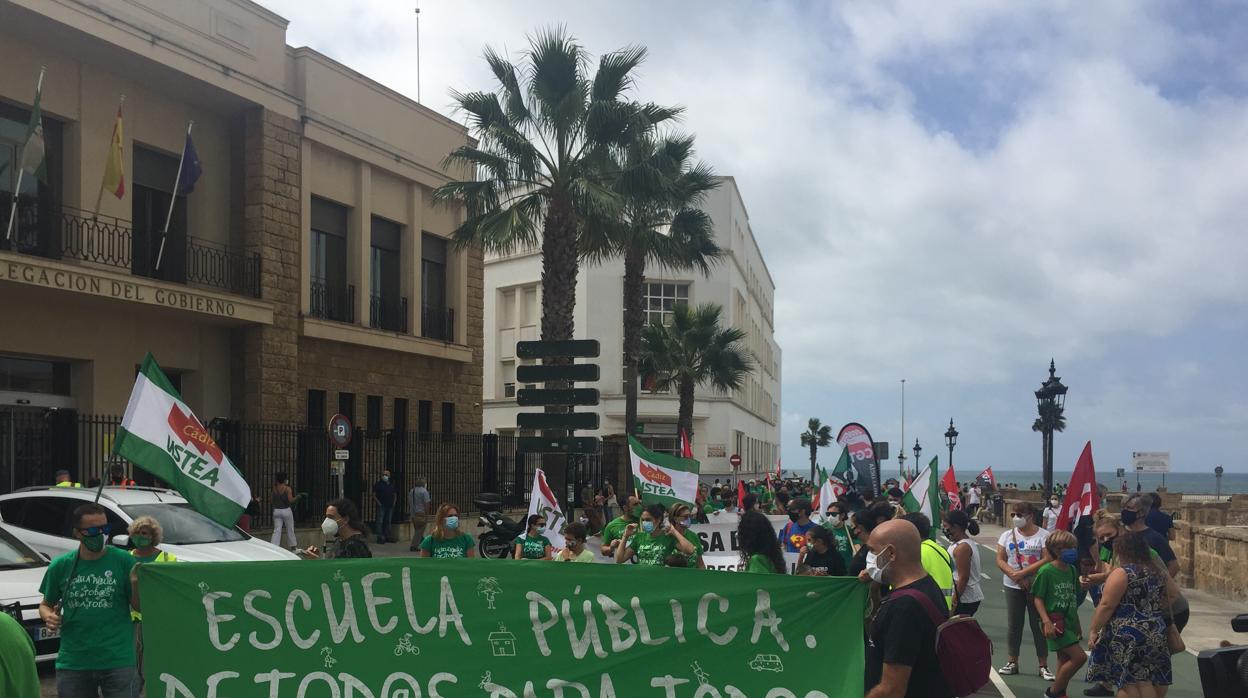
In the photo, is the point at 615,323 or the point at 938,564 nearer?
the point at 938,564

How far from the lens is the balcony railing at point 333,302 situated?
26406 millimetres

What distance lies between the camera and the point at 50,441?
1905 cm

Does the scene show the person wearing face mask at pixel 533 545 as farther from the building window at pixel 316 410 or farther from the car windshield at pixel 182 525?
the building window at pixel 316 410

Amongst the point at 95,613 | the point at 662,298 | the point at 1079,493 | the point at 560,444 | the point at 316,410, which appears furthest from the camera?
the point at 662,298

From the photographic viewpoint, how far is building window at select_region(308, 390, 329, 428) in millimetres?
26219

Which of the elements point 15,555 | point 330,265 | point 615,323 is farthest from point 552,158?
point 615,323

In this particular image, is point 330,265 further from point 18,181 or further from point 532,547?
point 532,547

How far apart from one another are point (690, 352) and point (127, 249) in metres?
24.3

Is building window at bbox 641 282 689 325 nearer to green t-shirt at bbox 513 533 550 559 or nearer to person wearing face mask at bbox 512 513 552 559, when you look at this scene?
person wearing face mask at bbox 512 513 552 559

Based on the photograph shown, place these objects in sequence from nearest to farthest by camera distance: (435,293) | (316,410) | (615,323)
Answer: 1. (316,410)
2. (435,293)
3. (615,323)

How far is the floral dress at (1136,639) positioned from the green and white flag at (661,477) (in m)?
8.12

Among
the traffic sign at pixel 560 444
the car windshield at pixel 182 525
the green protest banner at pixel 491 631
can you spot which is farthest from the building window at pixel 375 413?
the green protest banner at pixel 491 631

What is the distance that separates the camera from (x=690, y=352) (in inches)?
1682

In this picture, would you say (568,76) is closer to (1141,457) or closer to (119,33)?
(119,33)
